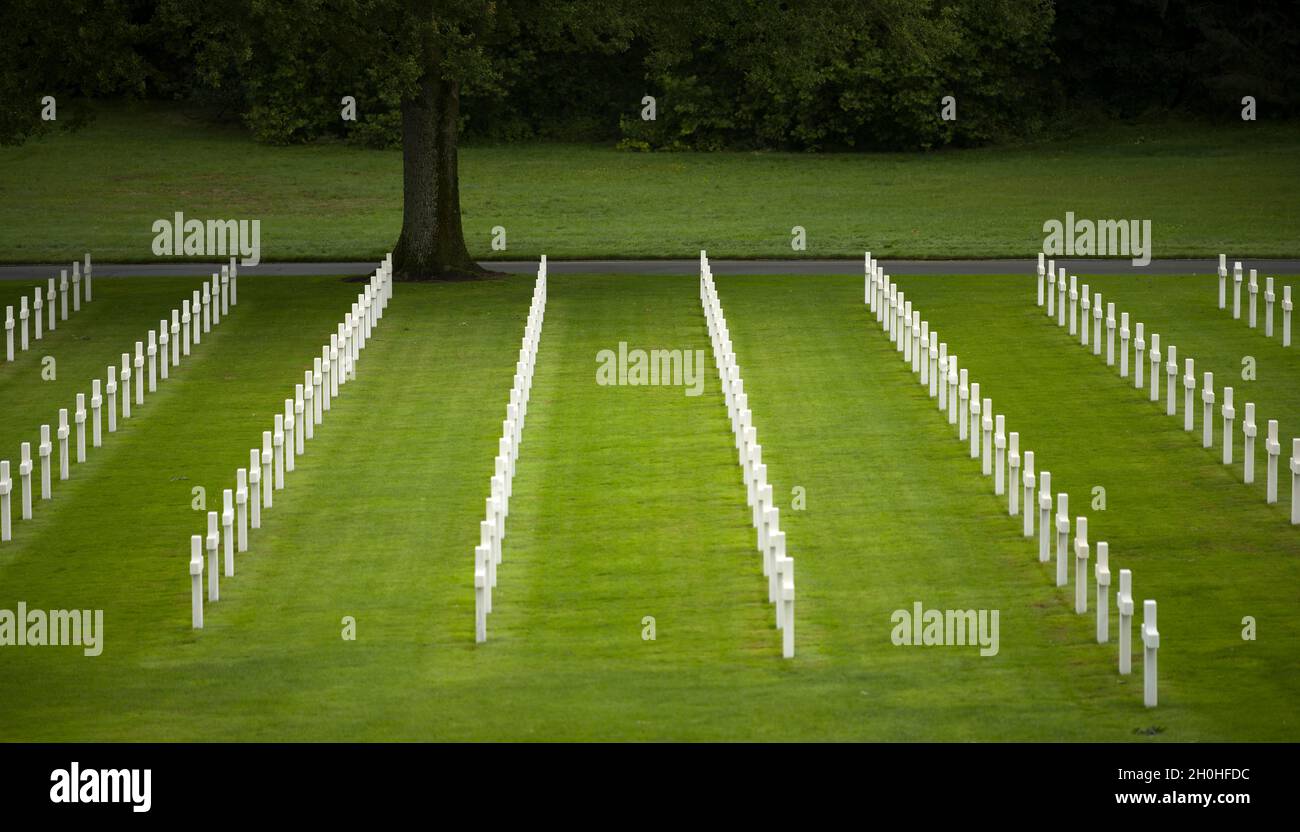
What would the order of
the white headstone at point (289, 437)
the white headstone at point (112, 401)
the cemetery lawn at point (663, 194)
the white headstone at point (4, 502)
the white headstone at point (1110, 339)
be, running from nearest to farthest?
the white headstone at point (4, 502) → the white headstone at point (289, 437) → the white headstone at point (112, 401) → the white headstone at point (1110, 339) → the cemetery lawn at point (663, 194)

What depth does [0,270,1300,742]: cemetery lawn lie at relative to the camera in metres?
13.9

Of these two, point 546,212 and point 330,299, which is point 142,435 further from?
point 546,212

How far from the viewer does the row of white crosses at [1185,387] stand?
20.3m

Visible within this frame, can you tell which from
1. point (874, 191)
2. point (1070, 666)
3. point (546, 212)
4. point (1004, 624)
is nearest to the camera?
point (1070, 666)

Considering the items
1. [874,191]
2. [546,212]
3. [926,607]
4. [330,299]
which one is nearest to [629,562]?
[926,607]

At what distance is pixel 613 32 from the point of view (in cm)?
3831

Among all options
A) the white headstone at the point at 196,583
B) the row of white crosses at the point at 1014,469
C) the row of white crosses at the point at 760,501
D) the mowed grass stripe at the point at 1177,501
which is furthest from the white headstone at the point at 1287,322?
the white headstone at the point at 196,583

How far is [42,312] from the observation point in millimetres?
36312

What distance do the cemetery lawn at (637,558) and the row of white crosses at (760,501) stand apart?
25cm

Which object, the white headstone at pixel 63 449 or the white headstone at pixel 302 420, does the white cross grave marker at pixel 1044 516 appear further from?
the white headstone at pixel 63 449

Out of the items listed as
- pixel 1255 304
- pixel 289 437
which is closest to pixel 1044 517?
pixel 289 437

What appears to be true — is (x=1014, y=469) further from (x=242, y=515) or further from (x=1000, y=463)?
(x=242, y=515)

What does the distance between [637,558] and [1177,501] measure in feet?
18.9

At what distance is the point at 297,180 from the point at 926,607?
2065 inches
